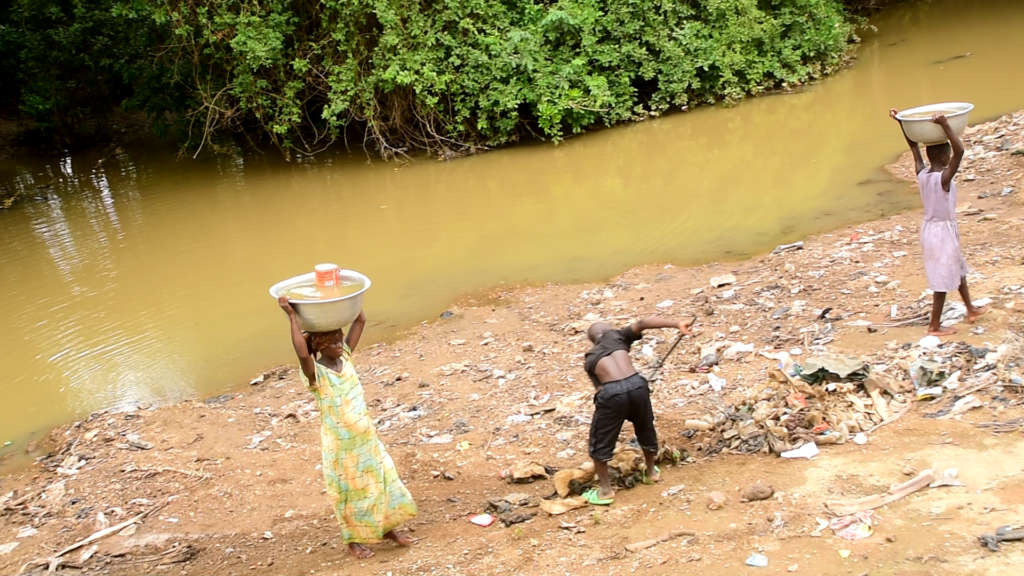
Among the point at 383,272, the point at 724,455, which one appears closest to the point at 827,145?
the point at 383,272

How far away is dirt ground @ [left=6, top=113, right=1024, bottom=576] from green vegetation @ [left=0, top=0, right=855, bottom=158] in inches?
215

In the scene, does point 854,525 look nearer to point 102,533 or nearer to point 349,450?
point 349,450

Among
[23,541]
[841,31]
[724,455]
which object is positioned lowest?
[23,541]

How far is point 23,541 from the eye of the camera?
14.9ft

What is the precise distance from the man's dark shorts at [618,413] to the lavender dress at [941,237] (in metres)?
2.06

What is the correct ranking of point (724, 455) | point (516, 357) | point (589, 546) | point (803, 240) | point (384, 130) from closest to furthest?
point (589, 546) → point (724, 455) → point (516, 357) → point (803, 240) → point (384, 130)

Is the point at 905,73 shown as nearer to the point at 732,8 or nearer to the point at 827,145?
the point at 732,8

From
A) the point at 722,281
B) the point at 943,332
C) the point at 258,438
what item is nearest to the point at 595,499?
the point at 943,332

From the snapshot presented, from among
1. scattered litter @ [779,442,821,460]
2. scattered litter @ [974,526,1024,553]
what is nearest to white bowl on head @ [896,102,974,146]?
scattered litter @ [779,442,821,460]

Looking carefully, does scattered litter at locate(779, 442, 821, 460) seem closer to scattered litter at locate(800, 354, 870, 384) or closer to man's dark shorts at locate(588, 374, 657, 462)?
scattered litter at locate(800, 354, 870, 384)

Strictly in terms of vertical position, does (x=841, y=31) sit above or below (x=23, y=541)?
above

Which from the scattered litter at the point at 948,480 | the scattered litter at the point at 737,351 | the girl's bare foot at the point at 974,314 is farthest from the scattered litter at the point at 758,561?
the girl's bare foot at the point at 974,314

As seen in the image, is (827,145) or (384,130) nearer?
(827,145)

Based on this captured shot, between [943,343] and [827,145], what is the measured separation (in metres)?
6.48
